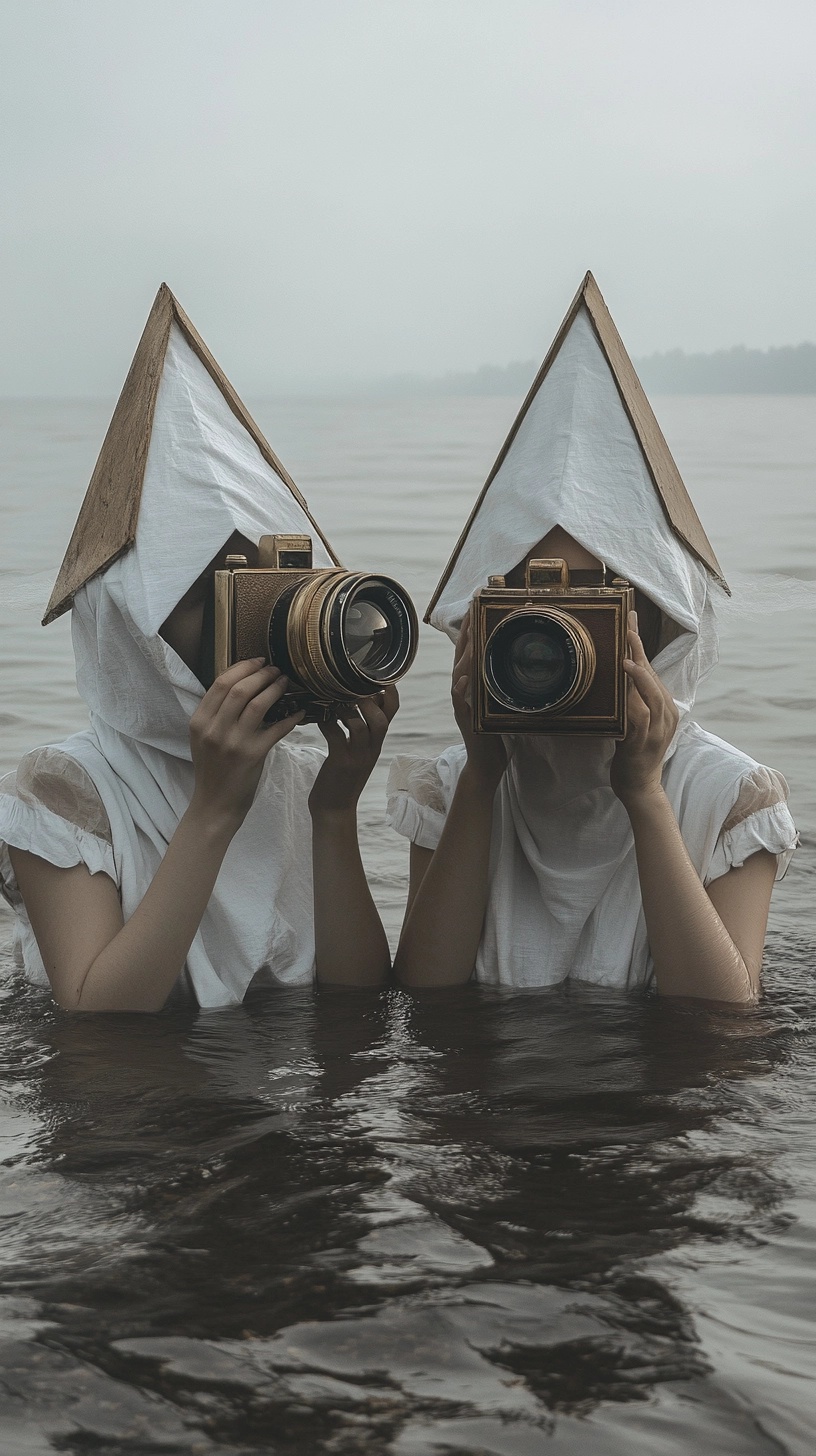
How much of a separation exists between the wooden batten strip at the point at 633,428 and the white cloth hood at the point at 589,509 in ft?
0.04

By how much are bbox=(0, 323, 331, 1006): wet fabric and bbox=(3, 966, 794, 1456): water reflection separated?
151mm

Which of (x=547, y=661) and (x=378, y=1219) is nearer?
(x=378, y=1219)

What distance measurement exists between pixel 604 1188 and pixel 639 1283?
0.81ft

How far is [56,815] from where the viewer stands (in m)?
2.45

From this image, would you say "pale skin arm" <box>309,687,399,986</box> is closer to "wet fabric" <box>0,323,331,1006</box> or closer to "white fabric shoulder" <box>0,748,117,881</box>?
"wet fabric" <box>0,323,331,1006</box>

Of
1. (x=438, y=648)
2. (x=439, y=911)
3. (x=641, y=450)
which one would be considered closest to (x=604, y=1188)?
(x=439, y=911)

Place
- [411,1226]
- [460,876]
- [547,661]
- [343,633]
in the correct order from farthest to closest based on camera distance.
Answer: [460,876]
[547,661]
[343,633]
[411,1226]

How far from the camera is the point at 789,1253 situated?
5.45 feet

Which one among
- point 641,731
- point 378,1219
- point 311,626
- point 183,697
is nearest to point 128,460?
point 183,697

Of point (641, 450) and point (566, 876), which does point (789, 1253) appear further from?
point (641, 450)

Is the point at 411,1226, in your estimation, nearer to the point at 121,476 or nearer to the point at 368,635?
the point at 368,635

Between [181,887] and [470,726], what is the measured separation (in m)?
0.53

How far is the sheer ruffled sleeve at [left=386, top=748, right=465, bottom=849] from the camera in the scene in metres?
2.74

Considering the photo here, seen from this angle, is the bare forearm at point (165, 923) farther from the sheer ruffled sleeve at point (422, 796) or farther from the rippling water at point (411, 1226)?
the sheer ruffled sleeve at point (422, 796)
